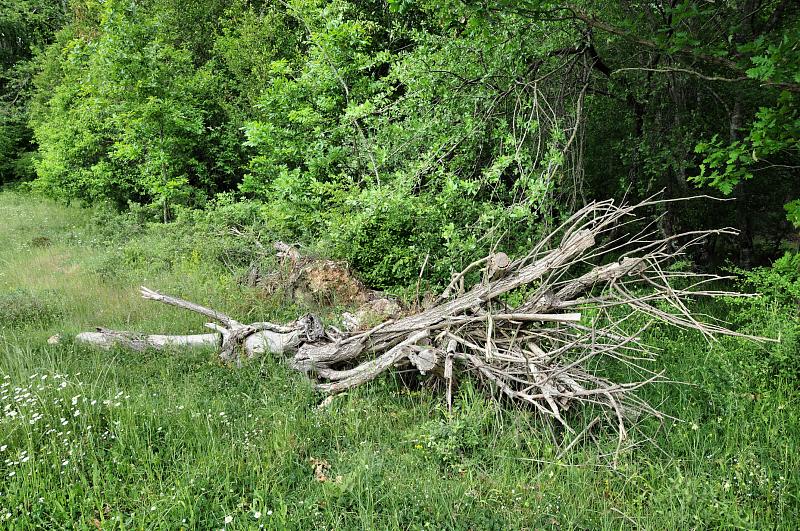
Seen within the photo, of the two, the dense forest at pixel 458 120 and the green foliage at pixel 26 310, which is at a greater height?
the dense forest at pixel 458 120

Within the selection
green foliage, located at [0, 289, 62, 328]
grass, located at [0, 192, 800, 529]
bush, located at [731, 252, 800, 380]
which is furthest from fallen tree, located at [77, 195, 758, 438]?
green foliage, located at [0, 289, 62, 328]

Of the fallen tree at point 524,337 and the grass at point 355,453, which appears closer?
the grass at point 355,453

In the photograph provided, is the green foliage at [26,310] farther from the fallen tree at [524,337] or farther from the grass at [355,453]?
the fallen tree at [524,337]

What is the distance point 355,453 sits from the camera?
3543 mm

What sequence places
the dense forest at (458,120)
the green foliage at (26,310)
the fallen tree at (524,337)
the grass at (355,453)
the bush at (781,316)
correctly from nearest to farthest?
the grass at (355,453) < the fallen tree at (524,337) < the bush at (781,316) < the dense forest at (458,120) < the green foliage at (26,310)

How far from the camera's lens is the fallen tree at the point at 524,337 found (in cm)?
366

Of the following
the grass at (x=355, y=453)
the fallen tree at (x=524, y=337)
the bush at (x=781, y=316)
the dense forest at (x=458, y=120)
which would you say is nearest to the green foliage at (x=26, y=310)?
the grass at (x=355, y=453)

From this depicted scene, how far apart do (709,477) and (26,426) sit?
4524mm

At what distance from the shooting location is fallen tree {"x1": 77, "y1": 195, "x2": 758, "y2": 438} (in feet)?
12.0

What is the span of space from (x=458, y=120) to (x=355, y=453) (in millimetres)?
4419

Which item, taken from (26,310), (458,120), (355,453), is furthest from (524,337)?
(26,310)

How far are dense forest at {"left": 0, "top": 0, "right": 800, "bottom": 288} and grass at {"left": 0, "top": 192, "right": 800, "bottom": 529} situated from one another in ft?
5.63

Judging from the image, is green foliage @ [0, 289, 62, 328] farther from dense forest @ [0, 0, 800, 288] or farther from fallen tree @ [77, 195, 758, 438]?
dense forest @ [0, 0, 800, 288]

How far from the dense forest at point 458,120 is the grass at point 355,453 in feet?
5.63
